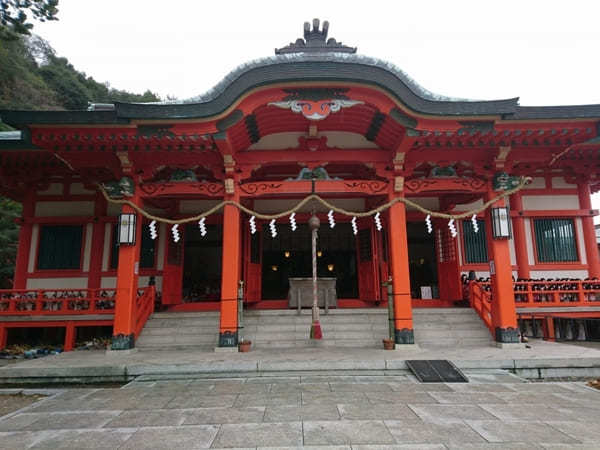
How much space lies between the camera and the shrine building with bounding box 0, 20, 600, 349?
7.73 meters

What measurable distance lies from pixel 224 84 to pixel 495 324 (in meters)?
8.49

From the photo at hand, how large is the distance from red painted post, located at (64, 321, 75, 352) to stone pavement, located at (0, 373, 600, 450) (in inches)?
157

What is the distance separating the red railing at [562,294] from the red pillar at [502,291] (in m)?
1.15

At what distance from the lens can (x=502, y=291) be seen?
8.44 m

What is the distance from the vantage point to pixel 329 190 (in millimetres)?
8742

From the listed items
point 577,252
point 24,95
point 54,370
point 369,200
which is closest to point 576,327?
point 577,252

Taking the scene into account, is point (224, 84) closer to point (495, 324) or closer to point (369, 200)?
point (369, 200)

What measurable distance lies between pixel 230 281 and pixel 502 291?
6416 millimetres

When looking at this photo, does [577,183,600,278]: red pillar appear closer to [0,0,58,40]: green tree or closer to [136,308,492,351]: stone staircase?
[136,308,492,351]: stone staircase

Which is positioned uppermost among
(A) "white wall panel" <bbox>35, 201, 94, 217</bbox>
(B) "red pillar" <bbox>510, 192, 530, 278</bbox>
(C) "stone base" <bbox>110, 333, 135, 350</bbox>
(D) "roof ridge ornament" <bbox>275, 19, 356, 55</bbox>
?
(D) "roof ridge ornament" <bbox>275, 19, 356, 55</bbox>

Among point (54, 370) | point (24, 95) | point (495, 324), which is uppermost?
point (24, 95)

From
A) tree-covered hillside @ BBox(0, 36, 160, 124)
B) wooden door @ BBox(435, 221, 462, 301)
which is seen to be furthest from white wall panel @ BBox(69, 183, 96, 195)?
tree-covered hillside @ BBox(0, 36, 160, 124)

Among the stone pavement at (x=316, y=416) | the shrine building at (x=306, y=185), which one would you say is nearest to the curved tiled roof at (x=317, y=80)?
the shrine building at (x=306, y=185)

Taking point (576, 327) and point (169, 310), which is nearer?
point (576, 327)
